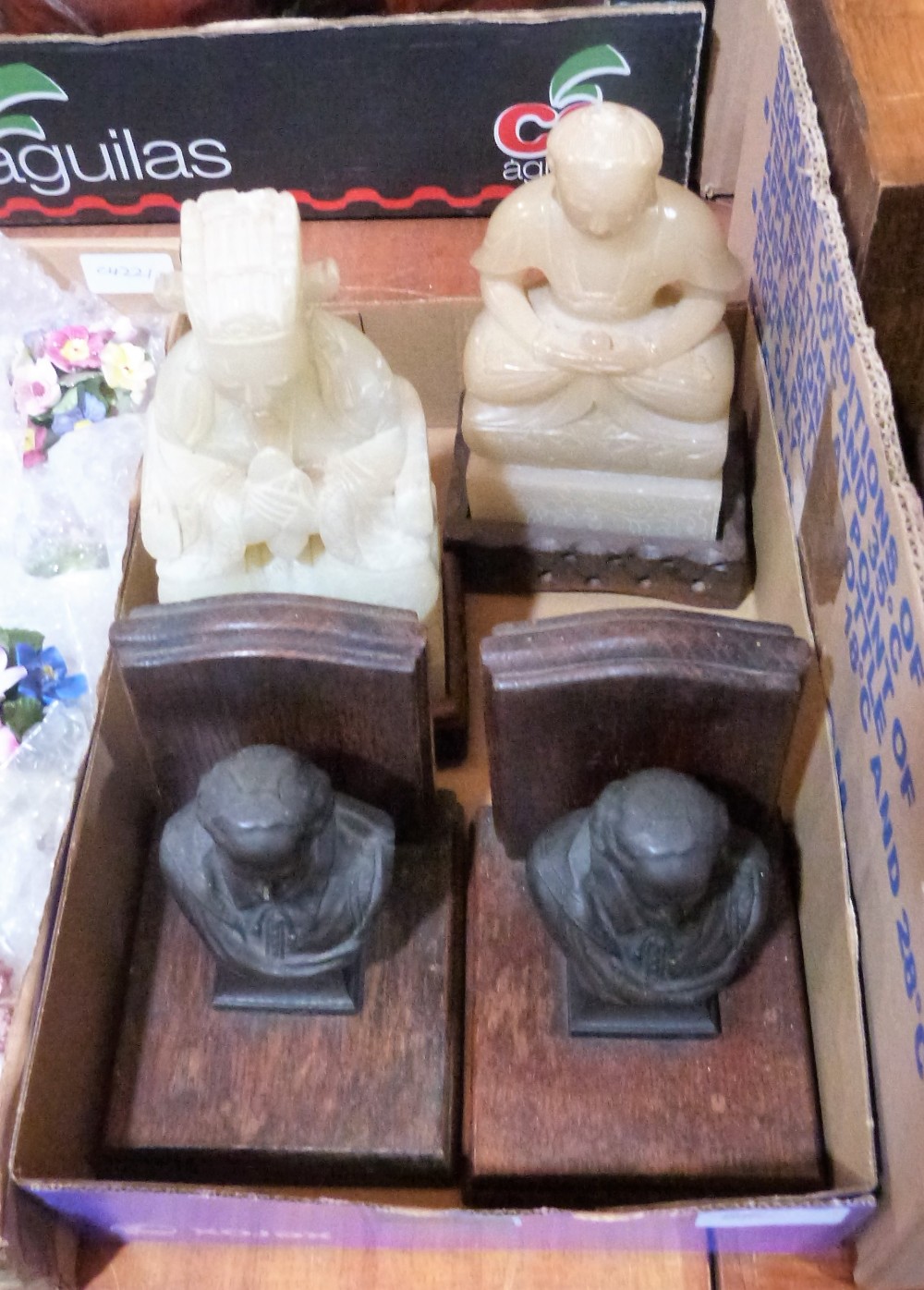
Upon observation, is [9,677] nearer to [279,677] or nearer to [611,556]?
[279,677]

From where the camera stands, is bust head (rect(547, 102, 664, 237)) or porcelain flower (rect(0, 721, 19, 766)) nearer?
bust head (rect(547, 102, 664, 237))

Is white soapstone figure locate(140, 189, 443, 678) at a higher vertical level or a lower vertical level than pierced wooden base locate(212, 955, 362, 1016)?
higher

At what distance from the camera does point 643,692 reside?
748 millimetres

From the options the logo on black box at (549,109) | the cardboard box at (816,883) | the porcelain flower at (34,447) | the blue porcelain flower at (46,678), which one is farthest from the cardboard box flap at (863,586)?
the porcelain flower at (34,447)

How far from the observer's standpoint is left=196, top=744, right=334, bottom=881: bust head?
0.69m

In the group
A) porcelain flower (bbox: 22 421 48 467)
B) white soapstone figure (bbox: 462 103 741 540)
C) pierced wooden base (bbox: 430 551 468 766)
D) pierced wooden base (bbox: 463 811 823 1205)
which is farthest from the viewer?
porcelain flower (bbox: 22 421 48 467)

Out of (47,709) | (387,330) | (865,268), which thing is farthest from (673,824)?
(387,330)

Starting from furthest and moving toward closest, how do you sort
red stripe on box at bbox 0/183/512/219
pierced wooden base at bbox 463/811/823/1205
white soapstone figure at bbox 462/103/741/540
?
red stripe on box at bbox 0/183/512/219 → white soapstone figure at bbox 462/103/741/540 → pierced wooden base at bbox 463/811/823/1205

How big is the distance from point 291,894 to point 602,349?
0.52 m

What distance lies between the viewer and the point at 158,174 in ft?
4.63

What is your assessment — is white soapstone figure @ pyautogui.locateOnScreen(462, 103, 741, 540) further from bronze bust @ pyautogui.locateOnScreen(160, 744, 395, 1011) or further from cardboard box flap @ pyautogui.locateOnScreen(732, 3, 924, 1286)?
bronze bust @ pyautogui.locateOnScreen(160, 744, 395, 1011)

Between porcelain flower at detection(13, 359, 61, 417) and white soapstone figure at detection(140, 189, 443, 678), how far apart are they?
0.43 meters

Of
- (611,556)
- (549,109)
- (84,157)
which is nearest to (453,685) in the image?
(611,556)

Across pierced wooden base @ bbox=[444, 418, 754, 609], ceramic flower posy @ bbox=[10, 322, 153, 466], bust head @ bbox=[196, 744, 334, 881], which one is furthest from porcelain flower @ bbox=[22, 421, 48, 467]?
bust head @ bbox=[196, 744, 334, 881]
